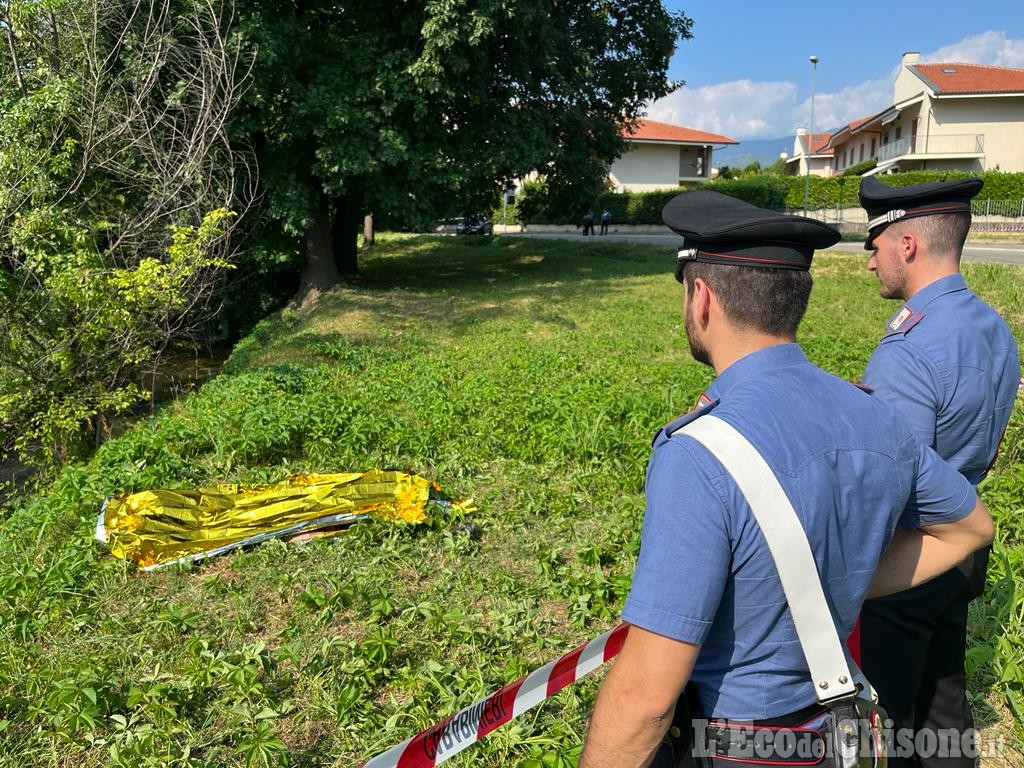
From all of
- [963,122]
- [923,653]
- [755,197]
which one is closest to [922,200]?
[923,653]

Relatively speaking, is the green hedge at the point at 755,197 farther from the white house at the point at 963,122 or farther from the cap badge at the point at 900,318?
the cap badge at the point at 900,318

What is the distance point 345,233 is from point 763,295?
19.3m

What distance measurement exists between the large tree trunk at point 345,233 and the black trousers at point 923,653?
58.5ft

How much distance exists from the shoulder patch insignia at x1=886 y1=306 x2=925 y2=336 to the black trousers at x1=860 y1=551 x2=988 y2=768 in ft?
2.44

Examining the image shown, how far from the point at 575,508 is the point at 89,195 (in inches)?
304

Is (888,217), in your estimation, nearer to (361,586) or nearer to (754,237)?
(754,237)

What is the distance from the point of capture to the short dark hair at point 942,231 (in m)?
2.48

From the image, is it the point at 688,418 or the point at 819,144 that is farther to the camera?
the point at 819,144

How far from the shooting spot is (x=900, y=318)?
251 centimetres

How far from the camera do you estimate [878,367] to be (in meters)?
2.39

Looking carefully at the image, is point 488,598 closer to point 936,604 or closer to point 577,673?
point 577,673

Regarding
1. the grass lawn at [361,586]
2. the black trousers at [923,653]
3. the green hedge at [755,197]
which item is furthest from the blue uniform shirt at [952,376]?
the green hedge at [755,197]

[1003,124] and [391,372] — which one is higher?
[1003,124]

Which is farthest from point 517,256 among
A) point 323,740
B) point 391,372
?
point 323,740
